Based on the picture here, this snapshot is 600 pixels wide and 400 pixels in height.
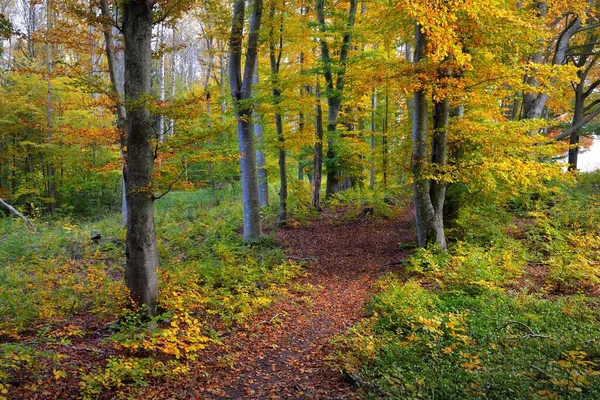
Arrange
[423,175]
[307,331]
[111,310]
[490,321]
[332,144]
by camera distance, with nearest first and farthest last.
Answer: [490,321] → [111,310] → [307,331] → [423,175] → [332,144]

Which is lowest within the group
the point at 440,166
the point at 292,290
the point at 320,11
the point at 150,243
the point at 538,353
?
the point at 292,290

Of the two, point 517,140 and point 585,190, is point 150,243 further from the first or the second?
point 585,190

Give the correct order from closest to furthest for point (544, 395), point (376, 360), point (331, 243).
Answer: point (544, 395) < point (376, 360) < point (331, 243)

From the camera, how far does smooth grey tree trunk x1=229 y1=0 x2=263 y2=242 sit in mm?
9547

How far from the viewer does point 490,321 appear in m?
5.01

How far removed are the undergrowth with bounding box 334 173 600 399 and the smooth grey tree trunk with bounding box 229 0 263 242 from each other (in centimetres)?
468

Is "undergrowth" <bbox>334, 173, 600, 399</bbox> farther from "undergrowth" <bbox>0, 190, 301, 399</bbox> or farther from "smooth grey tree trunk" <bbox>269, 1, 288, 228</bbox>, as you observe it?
"smooth grey tree trunk" <bbox>269, 1, 288, 228</bbox>

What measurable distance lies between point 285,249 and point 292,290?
2.98 metres

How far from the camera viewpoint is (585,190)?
12656mm

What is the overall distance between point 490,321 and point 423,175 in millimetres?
3866

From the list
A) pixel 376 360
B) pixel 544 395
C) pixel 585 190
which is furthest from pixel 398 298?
pixel 585 190

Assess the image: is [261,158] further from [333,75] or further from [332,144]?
[333,75]

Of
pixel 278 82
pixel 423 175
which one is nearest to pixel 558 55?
pixel 423 175

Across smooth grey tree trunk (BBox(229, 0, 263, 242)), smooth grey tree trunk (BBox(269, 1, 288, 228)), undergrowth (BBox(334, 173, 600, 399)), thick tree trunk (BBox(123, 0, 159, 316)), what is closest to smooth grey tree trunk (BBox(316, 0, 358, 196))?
smooth grey tree trunk (BBox(269, 1, 288, 228))
